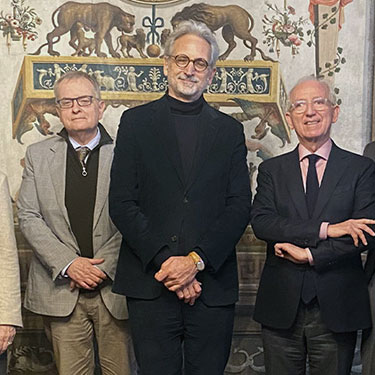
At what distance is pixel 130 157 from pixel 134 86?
1293 mm

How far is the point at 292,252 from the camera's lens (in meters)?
2.88

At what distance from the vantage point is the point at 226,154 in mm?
2885

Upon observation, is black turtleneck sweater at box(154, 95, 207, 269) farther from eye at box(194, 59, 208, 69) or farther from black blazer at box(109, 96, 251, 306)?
eye at box(194, 59, 208, 69)

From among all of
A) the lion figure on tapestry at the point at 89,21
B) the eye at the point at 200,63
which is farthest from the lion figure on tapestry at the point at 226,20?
the eye at the point at 200,63

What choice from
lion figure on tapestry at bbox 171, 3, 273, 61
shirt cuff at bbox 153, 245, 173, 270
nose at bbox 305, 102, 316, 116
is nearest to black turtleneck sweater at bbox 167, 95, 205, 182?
shirt cuff at bbox 153, 245, 173, 270

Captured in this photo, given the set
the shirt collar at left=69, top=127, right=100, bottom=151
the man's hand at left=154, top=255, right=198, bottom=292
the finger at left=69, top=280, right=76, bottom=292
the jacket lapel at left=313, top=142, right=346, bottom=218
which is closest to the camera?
the man's hand at left=154, top=255, right=198, bottom=292

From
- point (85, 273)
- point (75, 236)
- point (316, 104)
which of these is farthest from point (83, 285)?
point (316, 104)

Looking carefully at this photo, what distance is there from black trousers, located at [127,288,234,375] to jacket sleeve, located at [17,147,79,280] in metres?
0.45

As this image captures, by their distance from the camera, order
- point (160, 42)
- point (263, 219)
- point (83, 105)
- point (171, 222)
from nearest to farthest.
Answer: point (171, 222) < point (263, 219) < point (83, 105) < point (160, 42)

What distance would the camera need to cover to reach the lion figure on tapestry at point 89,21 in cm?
398

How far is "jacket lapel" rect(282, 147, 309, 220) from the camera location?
9.72 feet

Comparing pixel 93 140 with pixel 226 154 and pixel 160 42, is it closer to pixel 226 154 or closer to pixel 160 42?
pixel 226 154

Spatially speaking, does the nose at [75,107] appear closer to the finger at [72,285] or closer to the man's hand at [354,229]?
the finger at [72,285]

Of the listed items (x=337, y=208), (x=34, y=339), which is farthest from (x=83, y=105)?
(x=34, y=339)
